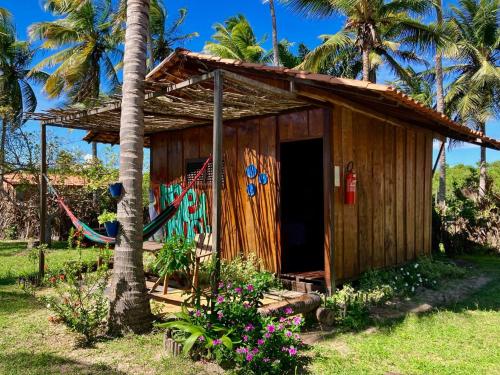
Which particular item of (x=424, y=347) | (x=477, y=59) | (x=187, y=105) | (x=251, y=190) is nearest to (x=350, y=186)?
(x=251, y=190)

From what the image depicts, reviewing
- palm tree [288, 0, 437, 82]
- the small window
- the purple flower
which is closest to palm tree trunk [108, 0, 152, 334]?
the purple flower

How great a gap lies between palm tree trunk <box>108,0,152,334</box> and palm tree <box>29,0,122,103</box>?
12.5 metres

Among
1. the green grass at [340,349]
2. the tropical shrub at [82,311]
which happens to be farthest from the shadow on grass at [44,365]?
A: the tropical shrub at [82,311]

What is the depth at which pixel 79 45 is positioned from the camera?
16.7 meters

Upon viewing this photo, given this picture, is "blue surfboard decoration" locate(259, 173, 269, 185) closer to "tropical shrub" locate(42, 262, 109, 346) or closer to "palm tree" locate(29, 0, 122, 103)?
"tropical shrub" locate(42, 262, 109, 346)

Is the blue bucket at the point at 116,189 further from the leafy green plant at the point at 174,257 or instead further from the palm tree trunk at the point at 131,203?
the leafy green plant at the point at 174,257

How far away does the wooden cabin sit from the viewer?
4852 millimetres

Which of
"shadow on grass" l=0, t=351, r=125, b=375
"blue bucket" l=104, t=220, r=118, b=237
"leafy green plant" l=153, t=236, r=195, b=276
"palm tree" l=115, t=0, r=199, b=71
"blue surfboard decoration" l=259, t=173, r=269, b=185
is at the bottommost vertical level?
"shadow on grass" l=0, t=351, r=125, b=375

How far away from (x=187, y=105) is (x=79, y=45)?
1362cm

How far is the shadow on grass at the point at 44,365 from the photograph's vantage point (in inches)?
123

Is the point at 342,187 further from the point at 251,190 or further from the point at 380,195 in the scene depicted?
the point at 251,190

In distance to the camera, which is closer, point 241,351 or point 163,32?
point 241,351

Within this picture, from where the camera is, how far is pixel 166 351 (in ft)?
11.3

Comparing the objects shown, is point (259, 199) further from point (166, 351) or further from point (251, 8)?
point (251, 8)
